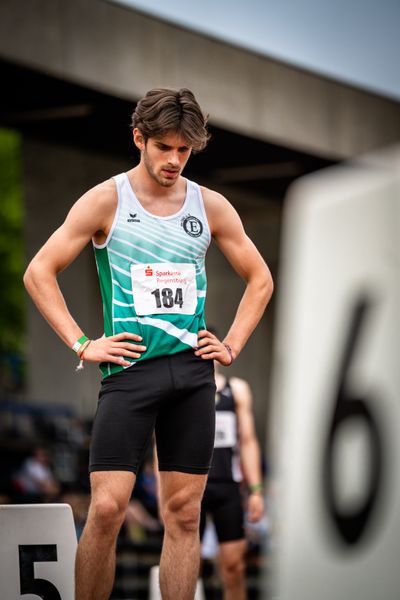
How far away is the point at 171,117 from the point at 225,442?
4184 mm

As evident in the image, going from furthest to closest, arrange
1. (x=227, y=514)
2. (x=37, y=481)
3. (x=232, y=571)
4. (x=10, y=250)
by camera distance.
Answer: (x=10, y=250) → (x=37, y=481) → (x=227, y=514) → (x=232, y=571)

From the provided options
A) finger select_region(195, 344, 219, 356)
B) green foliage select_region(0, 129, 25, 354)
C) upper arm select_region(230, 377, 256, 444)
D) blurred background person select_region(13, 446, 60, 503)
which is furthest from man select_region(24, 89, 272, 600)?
green foliage select_region(0, 129, 25, 354)

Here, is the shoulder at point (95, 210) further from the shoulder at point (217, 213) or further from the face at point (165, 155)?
the shoulder at point (217, 213)

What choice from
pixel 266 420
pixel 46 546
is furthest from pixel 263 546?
pixel 266 420

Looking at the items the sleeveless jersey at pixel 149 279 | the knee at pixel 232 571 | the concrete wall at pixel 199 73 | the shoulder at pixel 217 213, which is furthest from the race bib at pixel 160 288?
the concrete wall at pixel 199 73

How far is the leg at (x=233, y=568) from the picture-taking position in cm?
778

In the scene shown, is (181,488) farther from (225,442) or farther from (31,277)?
(225,442)

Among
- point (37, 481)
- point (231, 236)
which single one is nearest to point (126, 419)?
point (231, 236)

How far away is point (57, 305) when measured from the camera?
4.45 meters

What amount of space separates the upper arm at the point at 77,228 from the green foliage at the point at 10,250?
37306mm

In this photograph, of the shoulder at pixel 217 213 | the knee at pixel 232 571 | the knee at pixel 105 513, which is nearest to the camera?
the knee at pixel 105 513

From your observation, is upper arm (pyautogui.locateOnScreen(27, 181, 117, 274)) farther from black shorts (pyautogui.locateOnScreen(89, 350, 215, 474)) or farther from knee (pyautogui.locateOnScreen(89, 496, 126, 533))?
knee (pyautogui.locateOnScreen(89, 496, 126, 533))

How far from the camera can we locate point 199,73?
14688 millimetres

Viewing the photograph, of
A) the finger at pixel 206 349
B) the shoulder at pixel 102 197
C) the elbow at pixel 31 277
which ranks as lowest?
the finger at pixel 206 349
